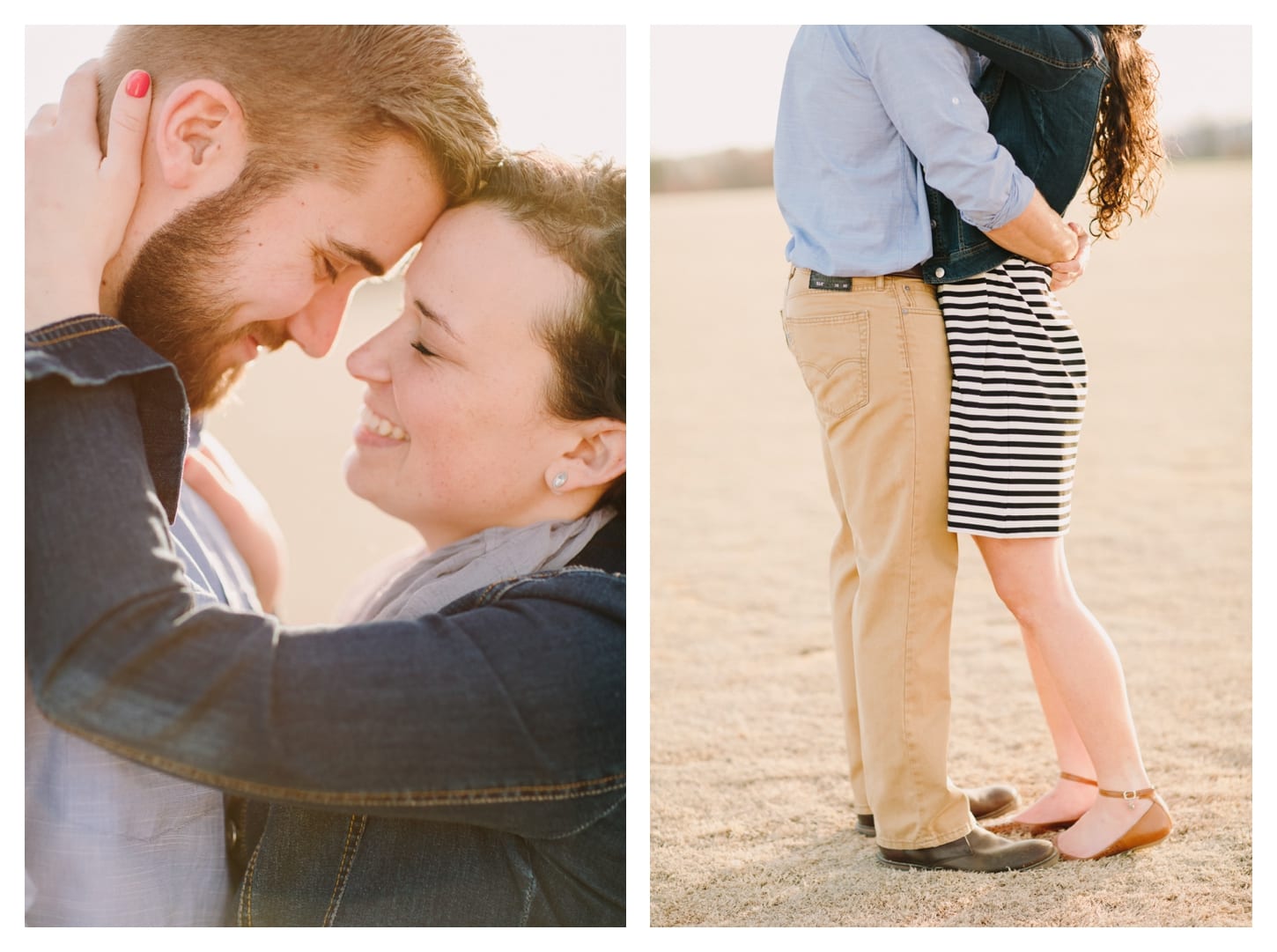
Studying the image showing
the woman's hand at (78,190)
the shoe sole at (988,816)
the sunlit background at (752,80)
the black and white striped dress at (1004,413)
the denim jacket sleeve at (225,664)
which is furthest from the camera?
the shoe sole at (988,816)

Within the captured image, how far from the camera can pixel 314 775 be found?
2.08 m

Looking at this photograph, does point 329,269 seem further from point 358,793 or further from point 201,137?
point 358,793

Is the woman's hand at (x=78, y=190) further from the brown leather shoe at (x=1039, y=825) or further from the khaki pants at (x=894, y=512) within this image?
the brown leather shoe at (x=1039, y=825)

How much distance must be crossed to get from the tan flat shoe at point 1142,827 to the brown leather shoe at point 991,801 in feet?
1.03

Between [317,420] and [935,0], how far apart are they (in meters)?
1.35

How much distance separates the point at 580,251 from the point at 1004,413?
33.7 inches

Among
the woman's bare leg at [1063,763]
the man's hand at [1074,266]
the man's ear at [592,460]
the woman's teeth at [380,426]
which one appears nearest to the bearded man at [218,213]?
the woman's teeth at [380,426]

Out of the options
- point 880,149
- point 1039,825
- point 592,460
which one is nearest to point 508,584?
point 592,460

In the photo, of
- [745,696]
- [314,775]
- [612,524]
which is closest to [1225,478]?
[745,696]

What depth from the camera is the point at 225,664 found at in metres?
2.01

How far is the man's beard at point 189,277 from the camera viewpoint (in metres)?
2.21

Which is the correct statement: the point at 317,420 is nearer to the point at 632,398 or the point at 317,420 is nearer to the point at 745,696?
the point at 632,398

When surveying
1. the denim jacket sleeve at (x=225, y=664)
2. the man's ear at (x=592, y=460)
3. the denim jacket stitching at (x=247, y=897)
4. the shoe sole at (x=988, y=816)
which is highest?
the man's ear at (x=592, y=460)

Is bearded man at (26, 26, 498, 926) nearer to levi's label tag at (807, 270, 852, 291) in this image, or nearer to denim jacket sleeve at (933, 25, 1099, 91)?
levi's label tag at (807, 270, 852, 291)
